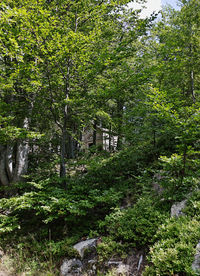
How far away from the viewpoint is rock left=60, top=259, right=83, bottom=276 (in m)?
3.71

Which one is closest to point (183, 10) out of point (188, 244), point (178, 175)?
point (178, 175)

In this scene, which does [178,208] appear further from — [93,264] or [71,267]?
[71,267]

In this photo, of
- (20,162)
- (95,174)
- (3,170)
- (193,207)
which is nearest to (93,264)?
(193,207)

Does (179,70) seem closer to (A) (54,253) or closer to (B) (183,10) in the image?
(B) (183,10)

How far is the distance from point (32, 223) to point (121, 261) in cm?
366

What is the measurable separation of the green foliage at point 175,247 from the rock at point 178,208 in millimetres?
273

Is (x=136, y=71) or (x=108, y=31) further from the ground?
(x=108, y=31)

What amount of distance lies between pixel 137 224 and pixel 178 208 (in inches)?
41.0

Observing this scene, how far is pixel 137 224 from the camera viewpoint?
12.4ft

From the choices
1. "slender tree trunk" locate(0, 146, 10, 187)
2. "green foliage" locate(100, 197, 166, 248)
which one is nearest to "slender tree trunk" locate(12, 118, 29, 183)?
"slender tree trunk" locate(0, 146, 10, 187)

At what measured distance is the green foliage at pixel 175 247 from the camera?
257 cm

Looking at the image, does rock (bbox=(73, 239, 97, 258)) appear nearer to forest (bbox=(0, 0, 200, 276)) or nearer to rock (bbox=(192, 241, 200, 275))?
forest (bbox=(0, 0, 200, 276))

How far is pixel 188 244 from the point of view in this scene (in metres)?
2.80

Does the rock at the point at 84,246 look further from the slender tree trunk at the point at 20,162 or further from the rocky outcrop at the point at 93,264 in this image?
the slender tree trunk at the point at 20,162
